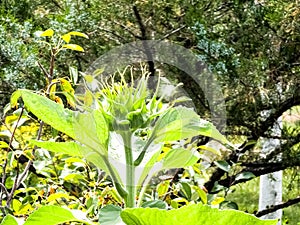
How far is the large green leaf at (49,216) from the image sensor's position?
52 cm

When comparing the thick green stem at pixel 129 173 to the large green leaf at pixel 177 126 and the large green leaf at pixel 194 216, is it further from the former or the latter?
the large green leaf at pixel 194 216

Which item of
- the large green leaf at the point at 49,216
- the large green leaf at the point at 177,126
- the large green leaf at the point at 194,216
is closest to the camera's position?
the large green leaf at the point at 194,216

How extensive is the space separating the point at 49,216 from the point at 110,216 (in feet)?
0.21

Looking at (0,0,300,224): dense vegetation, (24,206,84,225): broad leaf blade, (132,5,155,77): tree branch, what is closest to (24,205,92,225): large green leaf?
(24,206,84,225): broad leaf blade

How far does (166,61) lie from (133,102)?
1436mm

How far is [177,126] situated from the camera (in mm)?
621

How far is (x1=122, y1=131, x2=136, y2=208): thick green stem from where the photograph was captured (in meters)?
0.60

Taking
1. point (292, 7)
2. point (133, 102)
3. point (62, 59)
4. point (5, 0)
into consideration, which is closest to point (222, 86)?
point (292, 7)

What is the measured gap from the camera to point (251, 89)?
6.79ft

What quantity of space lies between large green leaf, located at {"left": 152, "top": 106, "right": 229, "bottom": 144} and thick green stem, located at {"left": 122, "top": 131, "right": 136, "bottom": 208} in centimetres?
3

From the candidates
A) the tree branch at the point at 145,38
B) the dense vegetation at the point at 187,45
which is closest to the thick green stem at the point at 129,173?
the dense vegetation at the point at 187,45

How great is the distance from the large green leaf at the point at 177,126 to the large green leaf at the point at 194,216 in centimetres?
22

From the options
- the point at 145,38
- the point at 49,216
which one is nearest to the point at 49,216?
the point at 49,216

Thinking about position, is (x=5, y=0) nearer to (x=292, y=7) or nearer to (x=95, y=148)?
(x=292, y=7)
